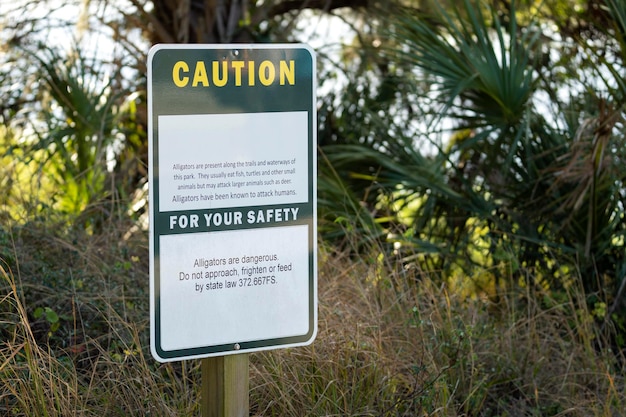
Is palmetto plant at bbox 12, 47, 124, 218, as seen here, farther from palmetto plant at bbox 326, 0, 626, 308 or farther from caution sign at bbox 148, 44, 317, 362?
caution sign at bbox 148, 44, 317, 362

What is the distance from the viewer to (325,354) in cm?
349

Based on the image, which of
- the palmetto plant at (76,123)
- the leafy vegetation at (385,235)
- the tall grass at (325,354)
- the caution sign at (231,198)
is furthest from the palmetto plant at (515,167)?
the caution sign at (231,198)

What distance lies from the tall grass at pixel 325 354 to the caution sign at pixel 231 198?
0.72m

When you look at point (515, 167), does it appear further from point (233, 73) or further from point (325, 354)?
point (233, 73)

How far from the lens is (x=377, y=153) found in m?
5.78

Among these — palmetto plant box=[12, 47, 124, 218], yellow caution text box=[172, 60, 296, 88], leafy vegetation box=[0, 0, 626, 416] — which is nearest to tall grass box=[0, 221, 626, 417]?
leafy vegetation box=[0, 0, 626, 416]

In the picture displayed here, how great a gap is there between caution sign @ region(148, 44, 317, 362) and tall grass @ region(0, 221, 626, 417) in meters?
0.72

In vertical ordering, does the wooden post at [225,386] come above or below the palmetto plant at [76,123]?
below

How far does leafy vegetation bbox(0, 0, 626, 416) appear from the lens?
3.39m

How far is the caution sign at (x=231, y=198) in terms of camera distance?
230 centimetres

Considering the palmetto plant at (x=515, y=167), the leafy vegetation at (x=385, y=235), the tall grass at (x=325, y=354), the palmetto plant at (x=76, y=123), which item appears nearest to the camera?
the tall grass at (x=325, y=354)

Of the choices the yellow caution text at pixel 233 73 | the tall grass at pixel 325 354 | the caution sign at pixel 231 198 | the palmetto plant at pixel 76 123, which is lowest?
the tall grass at pixel 325 354

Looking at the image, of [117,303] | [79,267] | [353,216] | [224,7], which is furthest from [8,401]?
[224,7]

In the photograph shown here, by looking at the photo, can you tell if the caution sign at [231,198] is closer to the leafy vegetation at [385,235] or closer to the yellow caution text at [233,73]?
the yellow caution text at [233,73]
